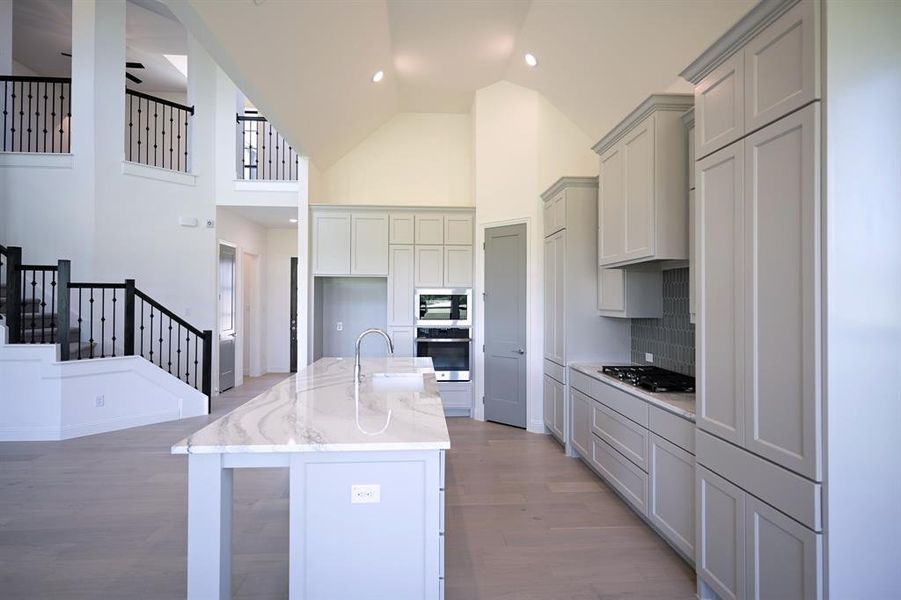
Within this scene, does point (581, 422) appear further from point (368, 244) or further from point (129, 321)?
point (129, 321)

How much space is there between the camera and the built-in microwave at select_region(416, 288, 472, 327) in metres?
5.55

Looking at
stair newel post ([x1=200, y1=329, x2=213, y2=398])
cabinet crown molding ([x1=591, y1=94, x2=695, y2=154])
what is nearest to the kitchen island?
cabinet crown molding ([x1=591, y1=94, x2=695, y2=154])

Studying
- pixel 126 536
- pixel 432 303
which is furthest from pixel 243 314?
pixel 126 536

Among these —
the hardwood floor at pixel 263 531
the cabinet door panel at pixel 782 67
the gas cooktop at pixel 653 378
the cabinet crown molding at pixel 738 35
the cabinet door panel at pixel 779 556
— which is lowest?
the hardwood floor at pixel 263 531

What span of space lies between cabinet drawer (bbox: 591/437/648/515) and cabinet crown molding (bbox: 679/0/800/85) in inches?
88.1

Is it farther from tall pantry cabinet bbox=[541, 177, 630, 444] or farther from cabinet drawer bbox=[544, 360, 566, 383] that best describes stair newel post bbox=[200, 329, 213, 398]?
tall pantry cabinet bbox=[541, 177, 630, 444]

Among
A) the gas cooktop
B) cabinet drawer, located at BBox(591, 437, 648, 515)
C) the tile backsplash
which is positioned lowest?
cabinet drawer, located at BBox(591, 437, 648, 515)

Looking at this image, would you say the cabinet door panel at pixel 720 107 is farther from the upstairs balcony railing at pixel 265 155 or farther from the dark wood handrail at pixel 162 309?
the upstairs balcony railing at pixel 265 155

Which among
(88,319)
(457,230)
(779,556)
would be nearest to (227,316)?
(88,319)

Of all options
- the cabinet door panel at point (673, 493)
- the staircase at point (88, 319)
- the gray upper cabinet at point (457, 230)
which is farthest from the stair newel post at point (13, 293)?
the cabinet door panel at point (673, 493)

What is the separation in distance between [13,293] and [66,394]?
1.11 m

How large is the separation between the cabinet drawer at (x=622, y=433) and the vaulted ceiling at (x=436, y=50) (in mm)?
2602

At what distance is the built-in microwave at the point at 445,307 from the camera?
18.2ft

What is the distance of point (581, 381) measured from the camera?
12.5 ft
